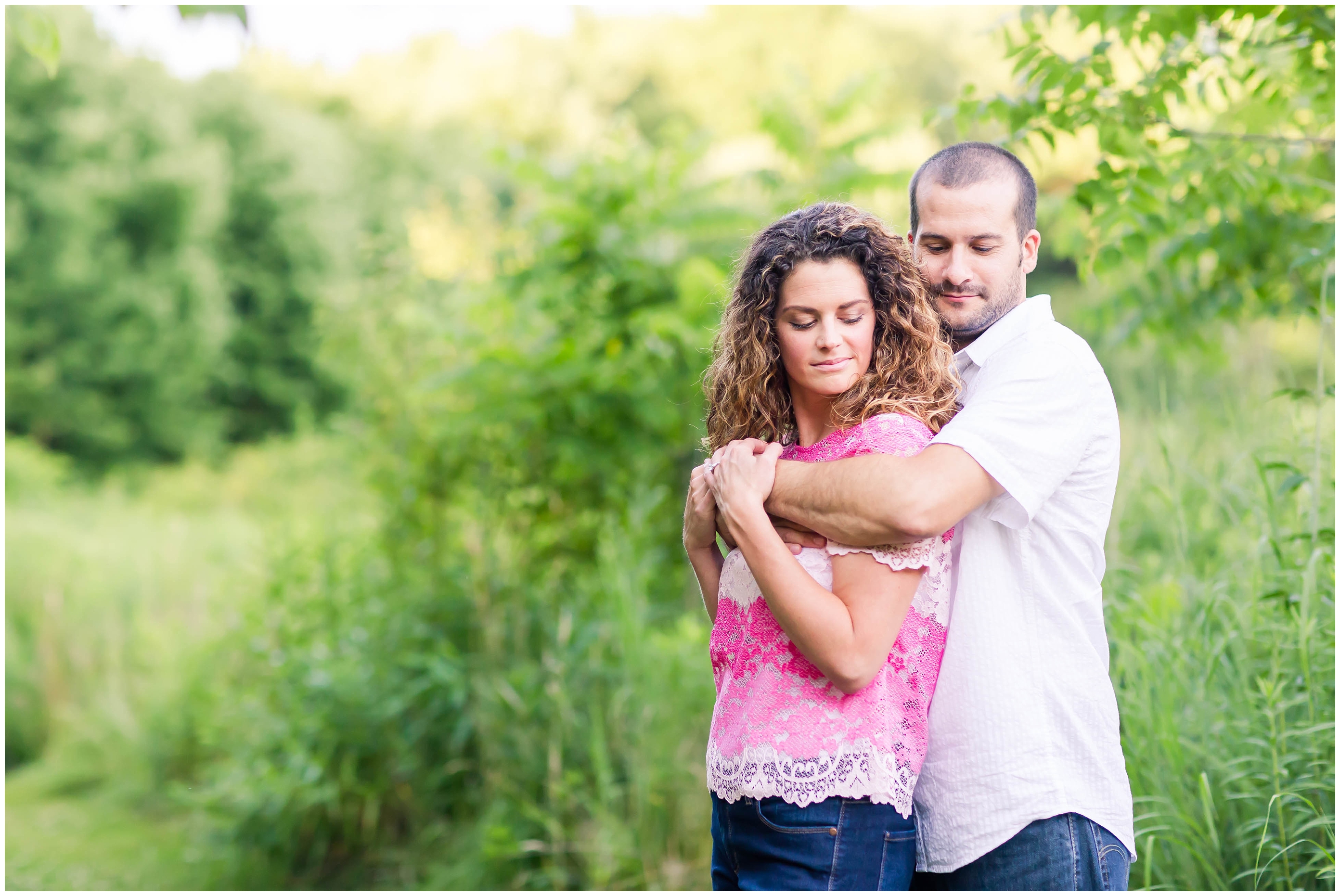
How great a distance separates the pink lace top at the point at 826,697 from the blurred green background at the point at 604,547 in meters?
1.13

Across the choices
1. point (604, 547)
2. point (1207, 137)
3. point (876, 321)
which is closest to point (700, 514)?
point (876, 321)

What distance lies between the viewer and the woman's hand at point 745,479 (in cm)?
182

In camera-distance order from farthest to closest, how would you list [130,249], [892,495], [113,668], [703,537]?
[130,249] < [113,668] < [703,537] < [892,495]

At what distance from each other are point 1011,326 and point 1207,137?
2.04 m

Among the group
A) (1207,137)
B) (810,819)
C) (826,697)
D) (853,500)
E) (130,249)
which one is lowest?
(810,819)

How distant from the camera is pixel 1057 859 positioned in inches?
70.9

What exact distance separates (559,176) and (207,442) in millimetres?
13597

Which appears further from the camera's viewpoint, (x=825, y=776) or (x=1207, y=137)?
(x=1207, y=137)

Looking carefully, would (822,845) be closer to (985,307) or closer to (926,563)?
(926,563)

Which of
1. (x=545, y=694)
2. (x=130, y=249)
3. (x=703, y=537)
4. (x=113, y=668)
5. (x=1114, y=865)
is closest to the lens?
(x=1114, y=865)

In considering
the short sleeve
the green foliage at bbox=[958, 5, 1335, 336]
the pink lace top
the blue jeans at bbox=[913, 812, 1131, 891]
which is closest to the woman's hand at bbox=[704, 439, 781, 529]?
the pink lace top

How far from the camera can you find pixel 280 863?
4941mm

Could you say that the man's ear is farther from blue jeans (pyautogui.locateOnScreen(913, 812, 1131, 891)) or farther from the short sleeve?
blue jeans (pyautogui.locateOnScreen(913, 812, 1131, 891))

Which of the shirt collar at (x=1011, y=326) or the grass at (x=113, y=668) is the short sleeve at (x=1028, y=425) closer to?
the shirt collar at (x=1011, y=326)
